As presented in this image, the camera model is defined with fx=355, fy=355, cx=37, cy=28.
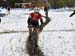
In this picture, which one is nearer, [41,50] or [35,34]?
[41,50]

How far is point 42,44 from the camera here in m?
15.8

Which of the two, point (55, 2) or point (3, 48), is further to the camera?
point (55, 2)

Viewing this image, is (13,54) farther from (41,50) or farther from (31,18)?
(31,18)

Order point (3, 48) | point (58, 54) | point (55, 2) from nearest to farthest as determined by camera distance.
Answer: point (58, 54) → point (3, 48) → point (55, 2)

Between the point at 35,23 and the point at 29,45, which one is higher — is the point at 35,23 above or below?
above

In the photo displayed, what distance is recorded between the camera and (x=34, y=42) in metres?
15.2

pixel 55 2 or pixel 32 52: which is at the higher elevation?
pixel 32 52

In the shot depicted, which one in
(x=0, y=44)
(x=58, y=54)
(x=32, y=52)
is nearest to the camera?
(x=58, y=54)

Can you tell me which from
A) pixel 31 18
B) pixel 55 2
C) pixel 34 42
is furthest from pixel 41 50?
pixel 55 2

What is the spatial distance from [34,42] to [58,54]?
2806mm

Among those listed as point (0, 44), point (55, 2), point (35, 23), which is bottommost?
point (55, 2)

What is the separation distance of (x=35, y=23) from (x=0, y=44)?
2053 millimetres

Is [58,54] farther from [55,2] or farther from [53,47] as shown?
→ [55,2]

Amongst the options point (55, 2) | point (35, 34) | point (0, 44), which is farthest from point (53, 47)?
point (55, 2)
